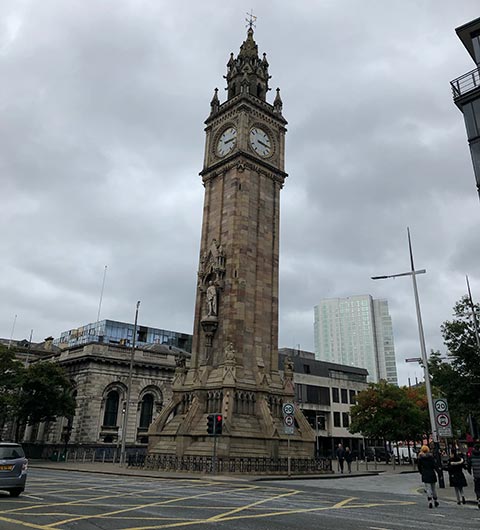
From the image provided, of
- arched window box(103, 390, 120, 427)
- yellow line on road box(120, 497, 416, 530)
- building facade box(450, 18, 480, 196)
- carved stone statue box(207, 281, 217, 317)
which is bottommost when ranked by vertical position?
yellow line on road box(120, 497, 416, 530)

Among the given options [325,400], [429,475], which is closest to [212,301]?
[429,475]

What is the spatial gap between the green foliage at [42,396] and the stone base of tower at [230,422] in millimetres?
16707

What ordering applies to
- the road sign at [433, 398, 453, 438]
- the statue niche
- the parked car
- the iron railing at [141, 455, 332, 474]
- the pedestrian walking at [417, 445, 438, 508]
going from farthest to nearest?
the statue niche → the iron railing at [141, 455, 332, 474] → the road sign at [433, 398, 453, 438] → the pedestrian walking at [417, 445, 438, 508] → the parked car

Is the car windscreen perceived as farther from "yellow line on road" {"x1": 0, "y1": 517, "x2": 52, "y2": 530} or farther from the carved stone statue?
the carved stone statue

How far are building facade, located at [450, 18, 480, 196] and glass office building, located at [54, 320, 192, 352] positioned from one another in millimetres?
69709

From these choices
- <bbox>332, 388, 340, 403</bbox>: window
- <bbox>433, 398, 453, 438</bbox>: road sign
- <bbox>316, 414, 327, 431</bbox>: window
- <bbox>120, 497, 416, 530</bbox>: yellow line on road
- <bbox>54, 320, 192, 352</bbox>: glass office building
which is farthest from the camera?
<bbox>54, 320, 192, 352</bbox>: glass office building

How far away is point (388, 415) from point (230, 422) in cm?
3022

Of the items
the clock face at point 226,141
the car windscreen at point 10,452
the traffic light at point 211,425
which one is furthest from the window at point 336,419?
the car windscreen at point 10,452

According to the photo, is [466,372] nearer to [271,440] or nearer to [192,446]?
[271,440]

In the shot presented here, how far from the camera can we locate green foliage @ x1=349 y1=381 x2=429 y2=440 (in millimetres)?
54875

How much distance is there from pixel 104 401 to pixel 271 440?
27127mm

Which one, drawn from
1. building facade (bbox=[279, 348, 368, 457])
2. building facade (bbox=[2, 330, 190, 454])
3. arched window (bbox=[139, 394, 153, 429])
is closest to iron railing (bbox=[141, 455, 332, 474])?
building facade (bbox=[2, 330, 190, 454])

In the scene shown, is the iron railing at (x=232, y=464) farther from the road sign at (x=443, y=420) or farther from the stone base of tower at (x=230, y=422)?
the road sign at (x=443, y=420)

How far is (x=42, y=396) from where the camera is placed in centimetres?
4700
